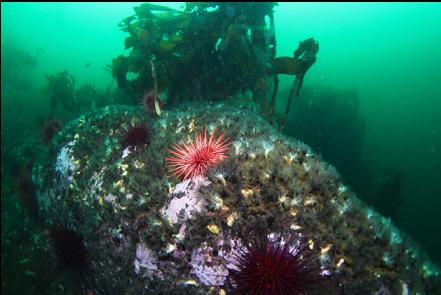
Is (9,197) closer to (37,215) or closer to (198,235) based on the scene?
(37,215)

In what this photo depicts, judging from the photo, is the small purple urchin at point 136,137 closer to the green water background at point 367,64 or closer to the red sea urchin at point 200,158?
the red sea urchin at point 200,158

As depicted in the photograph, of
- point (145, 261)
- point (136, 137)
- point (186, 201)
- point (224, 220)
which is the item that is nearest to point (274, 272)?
point (224, 220)

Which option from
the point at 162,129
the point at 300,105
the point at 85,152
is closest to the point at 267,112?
the point at 162,129

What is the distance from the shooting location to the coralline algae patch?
9.42 ft

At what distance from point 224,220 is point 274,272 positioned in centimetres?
115

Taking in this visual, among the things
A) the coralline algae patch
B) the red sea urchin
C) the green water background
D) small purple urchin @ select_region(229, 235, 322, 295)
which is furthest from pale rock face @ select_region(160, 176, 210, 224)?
the green water background

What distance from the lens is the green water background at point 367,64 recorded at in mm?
14497

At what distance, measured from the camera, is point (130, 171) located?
15.2 ft

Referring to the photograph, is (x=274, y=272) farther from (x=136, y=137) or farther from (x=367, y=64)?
(x=367, y=64)

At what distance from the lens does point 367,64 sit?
141 feet

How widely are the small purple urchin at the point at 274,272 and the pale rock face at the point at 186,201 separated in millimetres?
1145

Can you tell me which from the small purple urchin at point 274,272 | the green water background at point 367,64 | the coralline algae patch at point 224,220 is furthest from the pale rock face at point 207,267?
the green water background at point 367,64

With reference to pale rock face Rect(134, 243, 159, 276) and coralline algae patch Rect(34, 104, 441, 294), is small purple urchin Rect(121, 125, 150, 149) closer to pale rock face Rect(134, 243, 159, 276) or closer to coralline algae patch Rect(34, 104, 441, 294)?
coralline algae patch Rect(34, 104, 441, 294)

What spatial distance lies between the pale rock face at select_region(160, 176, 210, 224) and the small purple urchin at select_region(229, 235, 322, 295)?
1145mm
